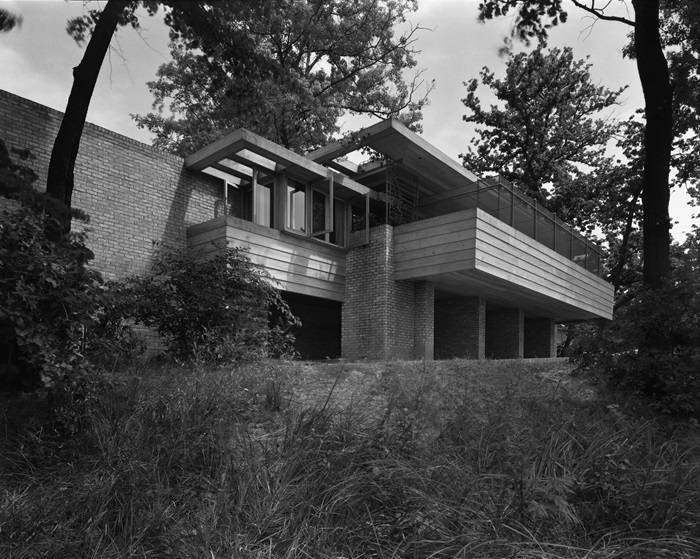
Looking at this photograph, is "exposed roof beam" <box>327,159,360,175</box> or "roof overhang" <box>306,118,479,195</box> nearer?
"roof overhang" <box>306,118,479,195</box>

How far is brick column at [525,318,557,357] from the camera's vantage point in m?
22.5

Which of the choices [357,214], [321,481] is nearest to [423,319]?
[357,214]

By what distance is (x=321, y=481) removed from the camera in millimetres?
3762

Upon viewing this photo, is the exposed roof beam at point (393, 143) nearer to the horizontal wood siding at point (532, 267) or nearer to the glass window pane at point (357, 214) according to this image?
the glass window pane at point (357, 214)

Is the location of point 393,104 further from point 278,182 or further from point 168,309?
point 168,309

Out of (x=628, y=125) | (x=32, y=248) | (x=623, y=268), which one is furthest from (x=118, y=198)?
(x=623, y=268)

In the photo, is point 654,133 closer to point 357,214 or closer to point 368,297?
point 368,297

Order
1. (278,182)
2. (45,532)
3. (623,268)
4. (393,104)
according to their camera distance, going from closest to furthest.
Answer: (45,532), (278,182), (393,104), (623,268)

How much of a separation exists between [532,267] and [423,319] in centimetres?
412

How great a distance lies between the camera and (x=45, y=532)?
10.6 feet

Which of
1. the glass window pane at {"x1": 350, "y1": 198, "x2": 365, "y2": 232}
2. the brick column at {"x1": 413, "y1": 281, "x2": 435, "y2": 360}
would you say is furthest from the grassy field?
the glass window pane at {"x1": 350, "y1": 198, "x2": 365, "y2": 232}

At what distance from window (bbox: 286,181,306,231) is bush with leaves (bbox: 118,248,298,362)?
5.51 metres

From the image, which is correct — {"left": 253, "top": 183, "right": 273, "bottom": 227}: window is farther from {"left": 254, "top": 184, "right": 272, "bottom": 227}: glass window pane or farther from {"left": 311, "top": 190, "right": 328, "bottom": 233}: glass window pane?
{"left": 311, "top": 190, "right": 328, "bottom": 233}: glass window pane

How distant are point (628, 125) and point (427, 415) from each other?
71.1ft
